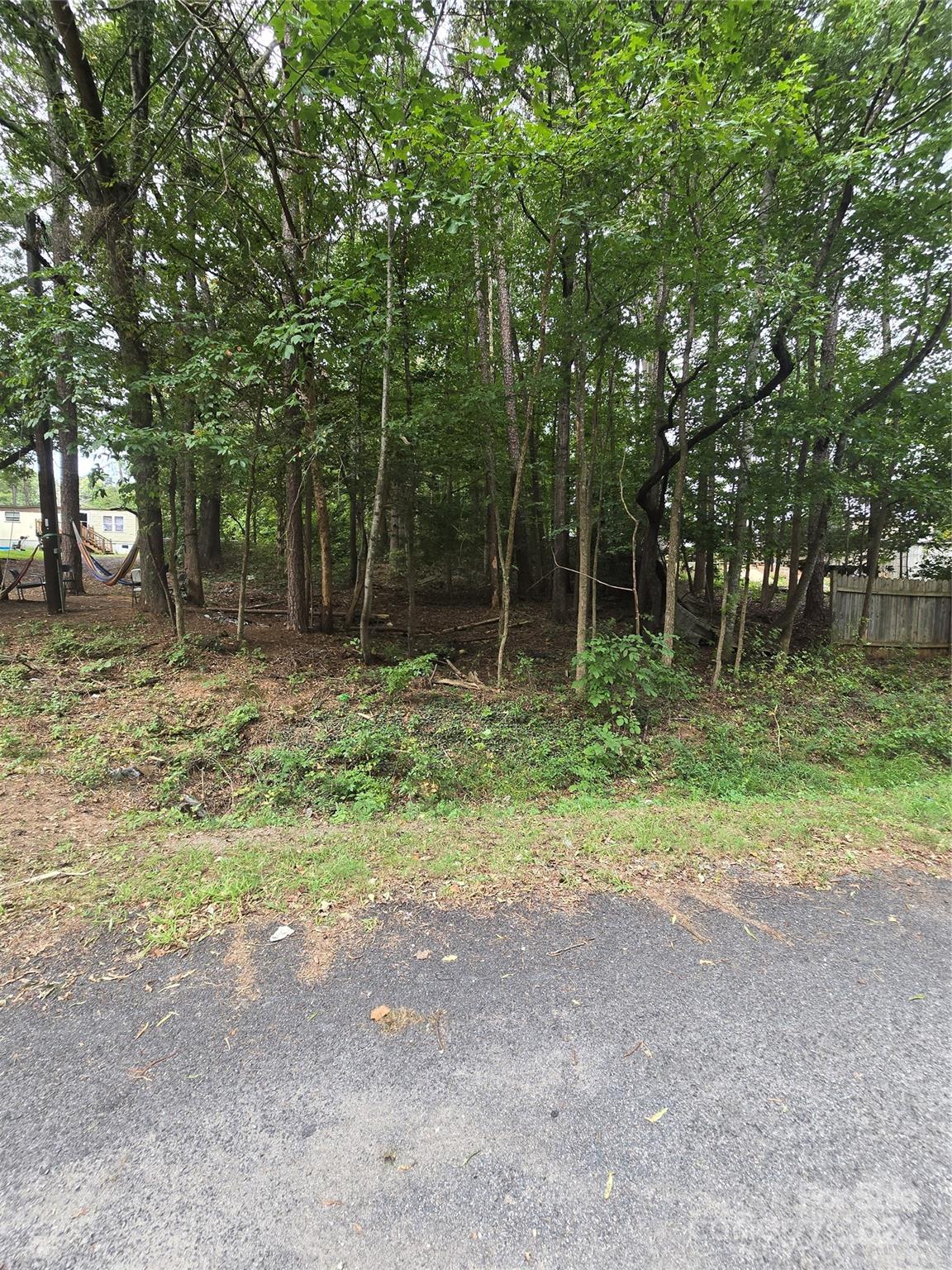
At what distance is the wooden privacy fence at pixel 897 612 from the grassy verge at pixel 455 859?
705 centimetres

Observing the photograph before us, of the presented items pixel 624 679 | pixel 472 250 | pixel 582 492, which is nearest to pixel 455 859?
pixel 624 679

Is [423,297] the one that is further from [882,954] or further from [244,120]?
[882,954]

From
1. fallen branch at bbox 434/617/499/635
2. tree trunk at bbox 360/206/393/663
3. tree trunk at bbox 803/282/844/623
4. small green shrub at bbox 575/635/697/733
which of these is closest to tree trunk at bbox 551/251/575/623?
fallen branch at bbox 434/617/499/635

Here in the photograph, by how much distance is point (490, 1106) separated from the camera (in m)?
1.78

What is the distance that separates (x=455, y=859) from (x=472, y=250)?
7199mm

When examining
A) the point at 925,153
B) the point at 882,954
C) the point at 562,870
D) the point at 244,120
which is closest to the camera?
the point at 882,954

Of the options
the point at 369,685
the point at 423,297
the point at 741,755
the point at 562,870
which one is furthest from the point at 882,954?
the point at 423,297


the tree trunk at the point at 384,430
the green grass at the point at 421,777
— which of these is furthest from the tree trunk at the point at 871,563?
the tree trunk at the point at 384,430

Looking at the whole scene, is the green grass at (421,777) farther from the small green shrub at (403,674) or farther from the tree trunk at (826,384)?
the tree trunk at (826,384)

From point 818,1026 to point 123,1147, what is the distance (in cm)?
245

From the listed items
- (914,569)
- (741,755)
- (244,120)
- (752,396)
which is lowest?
(741,755)

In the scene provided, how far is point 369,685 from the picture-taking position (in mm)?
7203

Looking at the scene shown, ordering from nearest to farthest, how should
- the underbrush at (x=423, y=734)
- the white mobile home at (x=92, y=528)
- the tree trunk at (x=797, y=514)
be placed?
the underbrush at (x=423, y=734), the tree trunk at (x=797, y=514), the white mobile home at (x=92, y=528)

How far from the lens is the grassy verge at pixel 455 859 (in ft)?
9.55
